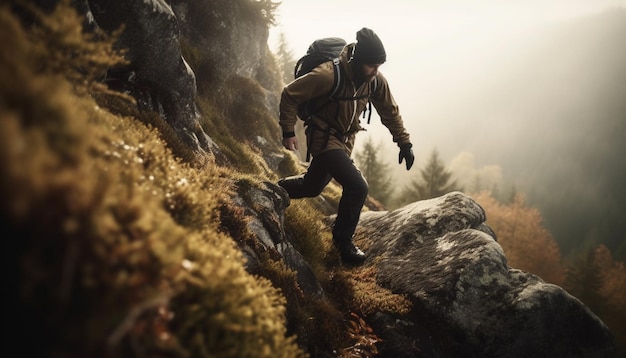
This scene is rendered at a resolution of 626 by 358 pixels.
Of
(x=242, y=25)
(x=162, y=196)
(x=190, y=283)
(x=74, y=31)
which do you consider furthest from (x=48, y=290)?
(x=242, y=25)

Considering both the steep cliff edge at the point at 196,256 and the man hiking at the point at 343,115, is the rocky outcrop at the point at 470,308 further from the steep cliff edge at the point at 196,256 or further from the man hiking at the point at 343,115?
the man hiking at the point at 343,115

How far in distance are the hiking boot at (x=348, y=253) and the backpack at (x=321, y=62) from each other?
8.42 ft

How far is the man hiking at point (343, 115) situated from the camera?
18.8 feet

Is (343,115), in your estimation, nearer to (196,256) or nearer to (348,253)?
(348,253)

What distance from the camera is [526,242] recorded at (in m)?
59.7

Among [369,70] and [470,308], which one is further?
[369,70]

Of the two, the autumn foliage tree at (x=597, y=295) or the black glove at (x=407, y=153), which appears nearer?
the black glove at (x=407, y=153)

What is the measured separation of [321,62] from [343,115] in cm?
105

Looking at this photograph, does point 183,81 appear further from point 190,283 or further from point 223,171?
point 190,283

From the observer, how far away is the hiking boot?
6766 millimetres

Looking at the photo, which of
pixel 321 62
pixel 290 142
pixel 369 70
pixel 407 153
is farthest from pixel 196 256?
pixel 407 153

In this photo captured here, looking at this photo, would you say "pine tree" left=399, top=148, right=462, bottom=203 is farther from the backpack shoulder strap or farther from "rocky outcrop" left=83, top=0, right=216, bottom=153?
"rocky outcrop" left=83, top=0, right=216, bottom=153

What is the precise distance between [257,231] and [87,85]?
2939 millimetres

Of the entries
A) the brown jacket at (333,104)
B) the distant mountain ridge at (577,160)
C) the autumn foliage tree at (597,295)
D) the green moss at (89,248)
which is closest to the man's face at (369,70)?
the brown jacket at (333,104)
